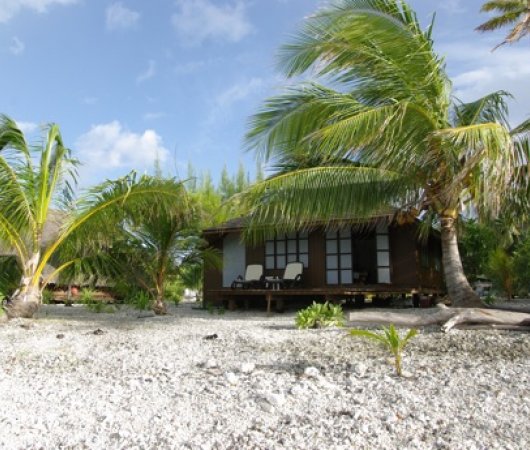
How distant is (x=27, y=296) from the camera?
922 centimetres

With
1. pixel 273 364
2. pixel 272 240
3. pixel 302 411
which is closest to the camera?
pixel 302 411

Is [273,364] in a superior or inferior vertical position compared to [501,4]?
inferior

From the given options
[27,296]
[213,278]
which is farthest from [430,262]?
[27,296]

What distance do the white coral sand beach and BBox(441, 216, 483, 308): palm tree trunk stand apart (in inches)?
65.0

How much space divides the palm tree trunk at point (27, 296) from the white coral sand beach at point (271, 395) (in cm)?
294

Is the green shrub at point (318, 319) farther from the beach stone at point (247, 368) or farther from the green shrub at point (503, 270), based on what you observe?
the green shrub at point (503, 270)

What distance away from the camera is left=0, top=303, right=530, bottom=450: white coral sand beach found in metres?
3.19

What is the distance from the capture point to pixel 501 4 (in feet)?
33.5

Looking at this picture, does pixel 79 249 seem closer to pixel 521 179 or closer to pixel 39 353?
pixel 39 353

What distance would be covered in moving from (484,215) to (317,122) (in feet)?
9.72

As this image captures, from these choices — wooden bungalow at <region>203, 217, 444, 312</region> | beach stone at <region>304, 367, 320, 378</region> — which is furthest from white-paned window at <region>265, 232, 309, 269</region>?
beach stone at <region>304, 367, 320, 378</region>

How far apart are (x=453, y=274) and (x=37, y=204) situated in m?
7.16

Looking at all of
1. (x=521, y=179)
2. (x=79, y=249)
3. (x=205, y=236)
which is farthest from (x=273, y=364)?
(x=205, y=236)

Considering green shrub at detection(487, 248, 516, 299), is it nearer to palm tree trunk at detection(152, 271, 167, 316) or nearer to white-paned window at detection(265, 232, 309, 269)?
white-paned window at detection(265, 232, 309, 269)
